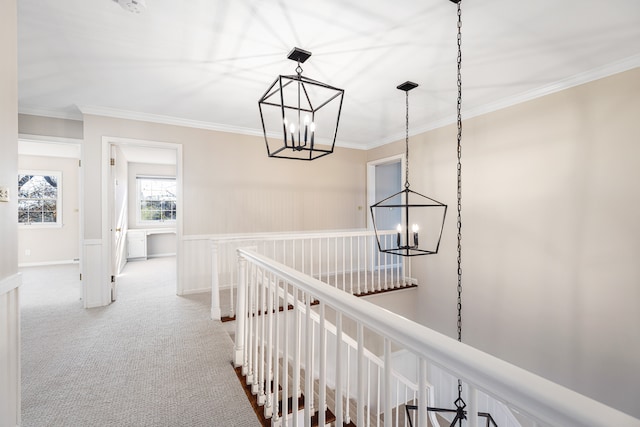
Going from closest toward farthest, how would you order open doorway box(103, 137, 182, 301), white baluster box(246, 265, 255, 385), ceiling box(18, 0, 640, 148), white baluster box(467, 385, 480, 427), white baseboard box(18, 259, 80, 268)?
white baluster box(467, 385, 480, 427), ceiling box(18, 0, 640, 148), white baluster box(246, 265, 255, 385), white baseboard box(18, 259, 80, 268), open doorway box(103, 137, 182, 301)

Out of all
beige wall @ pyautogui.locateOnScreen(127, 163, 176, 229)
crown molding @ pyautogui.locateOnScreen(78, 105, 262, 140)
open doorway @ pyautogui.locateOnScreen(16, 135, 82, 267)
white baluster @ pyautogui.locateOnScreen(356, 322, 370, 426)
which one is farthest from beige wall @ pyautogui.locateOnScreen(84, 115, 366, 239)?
beige wall @ pyautogui.locateOnScreen(127, 163, 176, 229)

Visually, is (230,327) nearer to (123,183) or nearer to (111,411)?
(111,411)

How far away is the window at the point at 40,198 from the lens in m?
5.95

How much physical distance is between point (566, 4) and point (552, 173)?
1.67m

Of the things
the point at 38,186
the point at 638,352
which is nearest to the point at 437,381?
the point at 638,352

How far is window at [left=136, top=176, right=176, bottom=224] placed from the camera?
7.03 meters

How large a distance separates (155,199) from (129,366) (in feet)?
19.6

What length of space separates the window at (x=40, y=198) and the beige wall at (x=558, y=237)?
7877 mm

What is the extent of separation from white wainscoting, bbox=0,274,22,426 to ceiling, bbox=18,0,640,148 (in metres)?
1.72

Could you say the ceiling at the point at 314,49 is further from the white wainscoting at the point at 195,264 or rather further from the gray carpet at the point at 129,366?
the gray carpet at the point at 129,366

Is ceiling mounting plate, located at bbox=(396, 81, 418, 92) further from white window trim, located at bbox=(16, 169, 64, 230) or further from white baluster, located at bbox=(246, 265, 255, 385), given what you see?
white window trim, located at bbox=(16, 169, 64, 230)

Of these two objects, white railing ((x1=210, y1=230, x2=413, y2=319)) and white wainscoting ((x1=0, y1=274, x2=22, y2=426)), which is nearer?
white wainscoting ((x1=0, y1=274, x2=22, y2=426))

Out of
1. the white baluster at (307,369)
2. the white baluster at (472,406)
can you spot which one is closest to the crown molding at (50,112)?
the white baluster at (307,369)

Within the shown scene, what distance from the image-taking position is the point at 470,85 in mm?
2914
